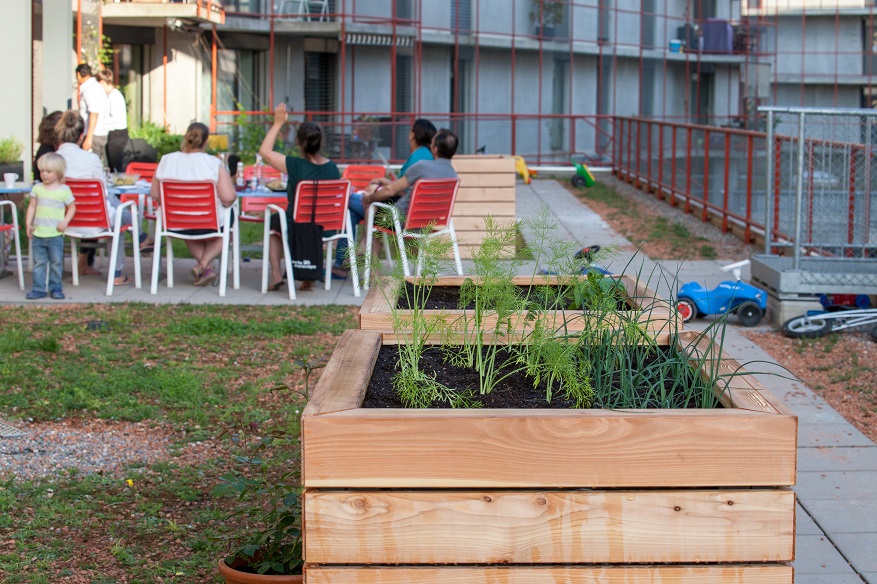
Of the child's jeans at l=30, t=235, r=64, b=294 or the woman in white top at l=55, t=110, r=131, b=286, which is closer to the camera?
the child's jeans at l=30, t=235, r=64, b=294

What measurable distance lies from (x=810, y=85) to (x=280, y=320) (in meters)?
45.1

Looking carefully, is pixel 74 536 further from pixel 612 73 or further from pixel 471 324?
pixel 612 73

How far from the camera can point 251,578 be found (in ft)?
11.3

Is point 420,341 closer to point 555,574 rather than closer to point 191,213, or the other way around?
point 555,574

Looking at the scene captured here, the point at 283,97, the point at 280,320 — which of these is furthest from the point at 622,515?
the point at 283,97

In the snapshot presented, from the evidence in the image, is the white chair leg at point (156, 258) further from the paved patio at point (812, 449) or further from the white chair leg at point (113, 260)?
the white chair leg at point (113, 260)

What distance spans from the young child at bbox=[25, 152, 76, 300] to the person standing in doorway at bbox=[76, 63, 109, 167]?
4.81 m

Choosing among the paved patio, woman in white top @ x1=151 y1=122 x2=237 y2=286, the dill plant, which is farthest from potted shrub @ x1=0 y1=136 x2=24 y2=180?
the dill plant

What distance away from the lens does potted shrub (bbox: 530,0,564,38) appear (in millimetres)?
33812

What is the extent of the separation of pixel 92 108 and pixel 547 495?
510 inches

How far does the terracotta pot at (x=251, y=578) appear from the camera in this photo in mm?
3355

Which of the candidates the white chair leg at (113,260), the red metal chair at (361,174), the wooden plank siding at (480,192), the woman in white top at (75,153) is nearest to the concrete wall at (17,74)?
the red metal chair at (361,174)

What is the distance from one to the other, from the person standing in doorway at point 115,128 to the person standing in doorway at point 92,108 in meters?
0.08

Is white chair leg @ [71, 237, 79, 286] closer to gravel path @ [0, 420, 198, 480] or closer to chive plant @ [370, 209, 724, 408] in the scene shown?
gravel path @ [0, 420, 198, 480]
